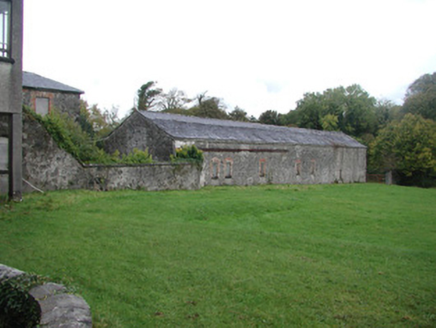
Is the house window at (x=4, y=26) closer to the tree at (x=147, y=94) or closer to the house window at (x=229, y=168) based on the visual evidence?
the house window at (x=229, y=168)

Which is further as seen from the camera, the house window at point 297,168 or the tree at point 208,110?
the tree at point 208,110

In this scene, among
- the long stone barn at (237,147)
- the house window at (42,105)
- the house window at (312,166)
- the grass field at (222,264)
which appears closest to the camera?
the grass field at (222,264)

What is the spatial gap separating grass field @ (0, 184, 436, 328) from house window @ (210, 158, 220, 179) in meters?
12.3

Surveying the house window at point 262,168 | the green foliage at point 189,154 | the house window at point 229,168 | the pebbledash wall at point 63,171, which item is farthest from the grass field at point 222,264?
the house window at point 262,168

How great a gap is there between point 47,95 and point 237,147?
1338 centimetres

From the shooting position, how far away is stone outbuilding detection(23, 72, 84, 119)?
997 inches

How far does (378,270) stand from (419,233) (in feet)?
18.0

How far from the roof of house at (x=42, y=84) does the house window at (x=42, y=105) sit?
0.80 m

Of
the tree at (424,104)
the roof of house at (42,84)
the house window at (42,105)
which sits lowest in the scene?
the house window at (42,105)

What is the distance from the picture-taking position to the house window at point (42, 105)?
2578 cm

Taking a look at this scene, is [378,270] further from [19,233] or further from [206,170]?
[206,170]

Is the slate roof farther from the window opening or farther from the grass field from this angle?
the grass field

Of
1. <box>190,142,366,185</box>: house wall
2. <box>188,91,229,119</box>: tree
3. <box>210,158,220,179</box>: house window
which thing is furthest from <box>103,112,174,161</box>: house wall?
<box>188,91,229,119</box>: tree

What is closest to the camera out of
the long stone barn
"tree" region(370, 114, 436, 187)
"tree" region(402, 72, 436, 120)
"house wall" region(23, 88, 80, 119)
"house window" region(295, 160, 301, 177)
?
the long stone barn
